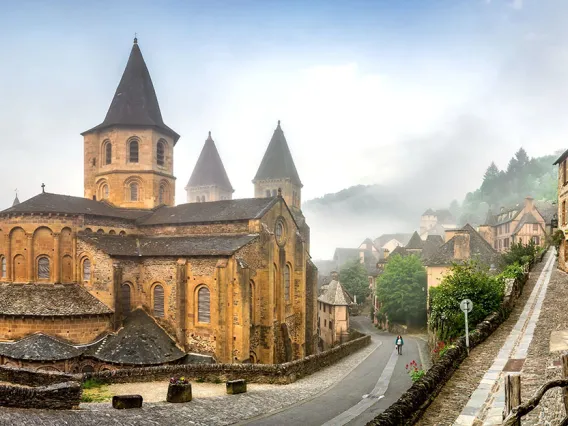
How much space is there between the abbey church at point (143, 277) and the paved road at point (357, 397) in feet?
21.4

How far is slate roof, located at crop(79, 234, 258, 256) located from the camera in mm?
29531

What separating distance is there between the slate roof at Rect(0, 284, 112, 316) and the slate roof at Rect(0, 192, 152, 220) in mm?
5236

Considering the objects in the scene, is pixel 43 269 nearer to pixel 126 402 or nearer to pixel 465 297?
pixel 126 402

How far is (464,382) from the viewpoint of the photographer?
11.7 m

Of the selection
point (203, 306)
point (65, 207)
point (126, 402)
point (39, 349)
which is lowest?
point (39, 349)

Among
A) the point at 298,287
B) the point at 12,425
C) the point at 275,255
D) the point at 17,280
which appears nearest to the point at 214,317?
the point at 275,255

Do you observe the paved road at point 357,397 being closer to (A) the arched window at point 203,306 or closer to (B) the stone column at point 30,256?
(A) the arched window at point 203,306

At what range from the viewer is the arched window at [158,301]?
3105 cm

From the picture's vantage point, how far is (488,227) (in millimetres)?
76500

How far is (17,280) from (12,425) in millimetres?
23324

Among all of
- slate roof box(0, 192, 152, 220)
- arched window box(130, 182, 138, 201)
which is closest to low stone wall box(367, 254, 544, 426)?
slate roof box(0, 192, 152, 220)

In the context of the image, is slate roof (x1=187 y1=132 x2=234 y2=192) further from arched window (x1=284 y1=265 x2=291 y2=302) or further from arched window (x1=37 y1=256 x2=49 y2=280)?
arched window (x1=37 y1=256 x2=49 y2=280)

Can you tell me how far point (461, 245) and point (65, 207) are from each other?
36465 mm

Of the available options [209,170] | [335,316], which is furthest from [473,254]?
[209,170]
